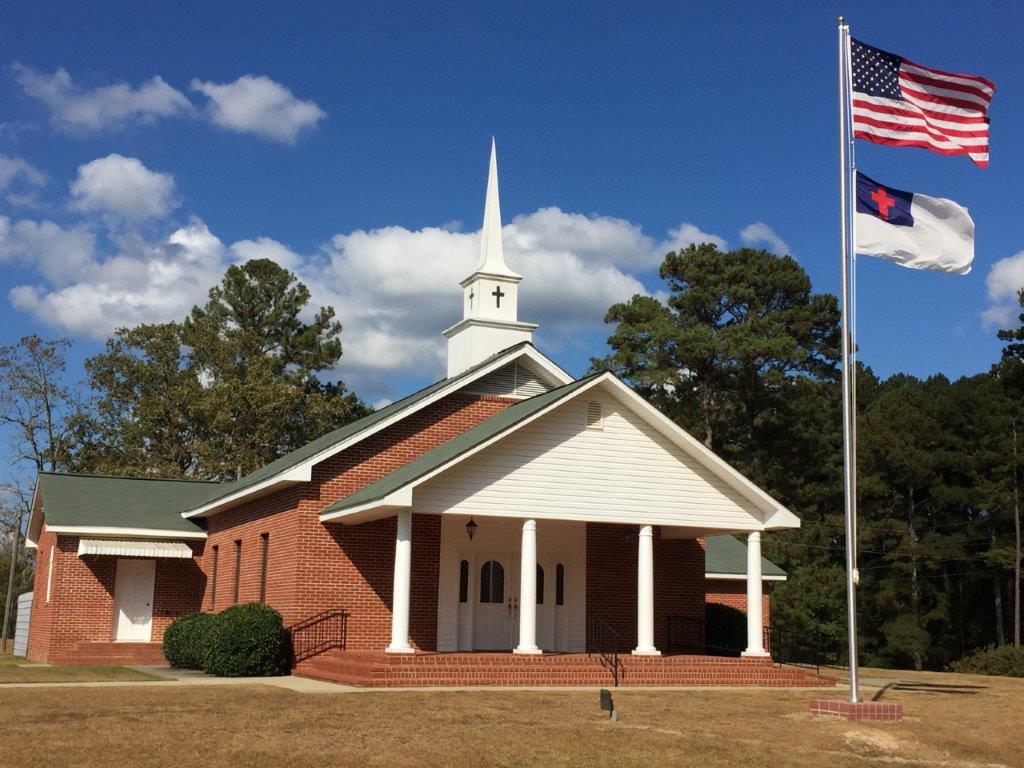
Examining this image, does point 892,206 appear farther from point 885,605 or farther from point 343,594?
point 885,605

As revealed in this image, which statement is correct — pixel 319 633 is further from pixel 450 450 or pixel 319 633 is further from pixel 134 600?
pixel 134 600

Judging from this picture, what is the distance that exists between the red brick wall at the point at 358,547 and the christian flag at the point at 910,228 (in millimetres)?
11824

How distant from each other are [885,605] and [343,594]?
35656 millimetres

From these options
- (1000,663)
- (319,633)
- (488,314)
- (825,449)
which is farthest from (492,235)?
(825,449)

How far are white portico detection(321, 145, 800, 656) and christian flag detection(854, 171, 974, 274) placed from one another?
7247mm

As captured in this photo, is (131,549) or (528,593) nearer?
(528,593)

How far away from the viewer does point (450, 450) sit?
22.9 metres

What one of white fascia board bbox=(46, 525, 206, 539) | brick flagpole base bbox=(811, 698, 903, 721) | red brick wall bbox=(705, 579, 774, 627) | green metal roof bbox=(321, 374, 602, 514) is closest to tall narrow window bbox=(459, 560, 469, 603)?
green metal roof bbox=(321, 374, 602, 514)

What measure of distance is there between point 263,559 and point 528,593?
302 inches

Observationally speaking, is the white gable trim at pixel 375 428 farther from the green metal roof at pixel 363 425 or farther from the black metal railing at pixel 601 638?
the black metal railing at pixel 601 638

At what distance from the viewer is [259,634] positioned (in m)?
23.1

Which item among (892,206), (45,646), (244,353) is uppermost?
(244,353)

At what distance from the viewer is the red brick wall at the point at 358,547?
24.1 m


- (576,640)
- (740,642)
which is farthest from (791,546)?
(576,640)
